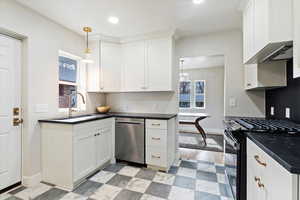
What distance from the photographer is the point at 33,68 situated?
6.98ft

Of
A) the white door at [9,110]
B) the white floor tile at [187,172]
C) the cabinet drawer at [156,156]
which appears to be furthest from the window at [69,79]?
the white floor tile at [187,172]

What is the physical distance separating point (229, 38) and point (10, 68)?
348 cm

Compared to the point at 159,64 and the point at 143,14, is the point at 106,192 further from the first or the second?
the point at 143,14

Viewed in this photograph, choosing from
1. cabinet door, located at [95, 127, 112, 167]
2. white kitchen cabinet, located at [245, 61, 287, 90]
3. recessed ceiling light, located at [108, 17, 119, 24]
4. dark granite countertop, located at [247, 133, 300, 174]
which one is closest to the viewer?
dark granite countertop, located at [247, 133, 300, 174]

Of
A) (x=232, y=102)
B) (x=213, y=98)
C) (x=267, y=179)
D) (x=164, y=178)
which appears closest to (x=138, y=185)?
(x=164, y=178)

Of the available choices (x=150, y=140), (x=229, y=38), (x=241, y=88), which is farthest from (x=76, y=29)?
(x=241, y=88)

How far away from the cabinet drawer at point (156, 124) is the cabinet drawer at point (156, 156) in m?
0.38

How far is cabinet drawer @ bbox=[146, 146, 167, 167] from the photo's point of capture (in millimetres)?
2539

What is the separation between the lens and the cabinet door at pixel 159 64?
2812 mm

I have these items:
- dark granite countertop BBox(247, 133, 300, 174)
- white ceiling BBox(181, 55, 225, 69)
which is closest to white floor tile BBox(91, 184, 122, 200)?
dark granite countertop BBox(247, 133, 300, 174)

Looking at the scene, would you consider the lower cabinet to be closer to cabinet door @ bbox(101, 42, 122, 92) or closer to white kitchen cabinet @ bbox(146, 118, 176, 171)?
white kitchen cabinet @ bbox(146, 118, 176, 171)

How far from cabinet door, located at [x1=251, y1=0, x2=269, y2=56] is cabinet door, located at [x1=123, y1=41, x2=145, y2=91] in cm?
191

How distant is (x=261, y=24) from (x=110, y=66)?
8.34 ft

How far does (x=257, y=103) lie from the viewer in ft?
8.54
